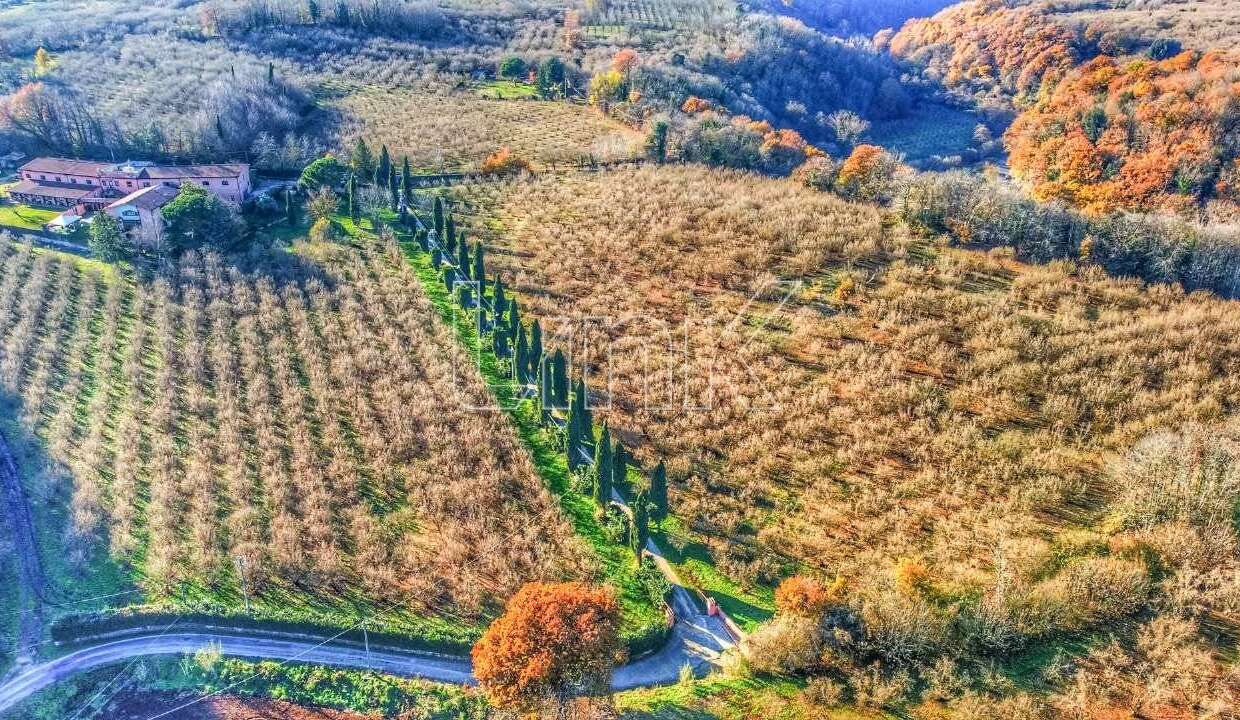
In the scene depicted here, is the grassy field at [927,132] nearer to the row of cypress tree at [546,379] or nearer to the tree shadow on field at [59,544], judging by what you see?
the row of cypress tree at [546,379]

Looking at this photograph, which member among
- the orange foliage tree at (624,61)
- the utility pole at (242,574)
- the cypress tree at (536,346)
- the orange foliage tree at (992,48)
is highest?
the orange foliage tree at (992,48)

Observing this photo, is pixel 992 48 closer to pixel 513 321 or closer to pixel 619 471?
pixel 513 321

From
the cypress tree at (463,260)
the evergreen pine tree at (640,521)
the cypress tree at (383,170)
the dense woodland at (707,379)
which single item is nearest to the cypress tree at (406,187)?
the dense woodland at (707,379)

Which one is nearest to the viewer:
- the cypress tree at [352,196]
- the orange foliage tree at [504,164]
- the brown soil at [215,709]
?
the brown soil at [215,709]

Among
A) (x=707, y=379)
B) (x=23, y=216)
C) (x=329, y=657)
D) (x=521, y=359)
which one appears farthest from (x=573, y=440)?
(x=23, y=216)

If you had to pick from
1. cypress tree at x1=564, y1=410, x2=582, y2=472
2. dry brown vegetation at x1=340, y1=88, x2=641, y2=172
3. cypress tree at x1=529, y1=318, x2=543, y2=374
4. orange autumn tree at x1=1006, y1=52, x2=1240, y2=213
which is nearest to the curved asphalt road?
cypress tree at x1=564, y1=410, x2=582, y2=472

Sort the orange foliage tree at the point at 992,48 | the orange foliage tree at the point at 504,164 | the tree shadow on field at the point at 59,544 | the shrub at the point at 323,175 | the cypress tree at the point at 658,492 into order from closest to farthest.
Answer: the tree shadow on field at the point at 59,544 < the cypress tree at the point at 658,492 < the shrub at the point at 323,175 < the orange foliage tree at the point at 504,164 < the orange foliage tree at the point at 992,48

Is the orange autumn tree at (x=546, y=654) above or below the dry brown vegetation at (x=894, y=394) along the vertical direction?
below

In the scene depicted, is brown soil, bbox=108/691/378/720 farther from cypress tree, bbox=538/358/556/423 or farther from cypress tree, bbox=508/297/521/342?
cypress tree, bbox=508/297/521/342

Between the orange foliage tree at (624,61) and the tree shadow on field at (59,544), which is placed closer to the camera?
the tree shadow on field at (59,544)
